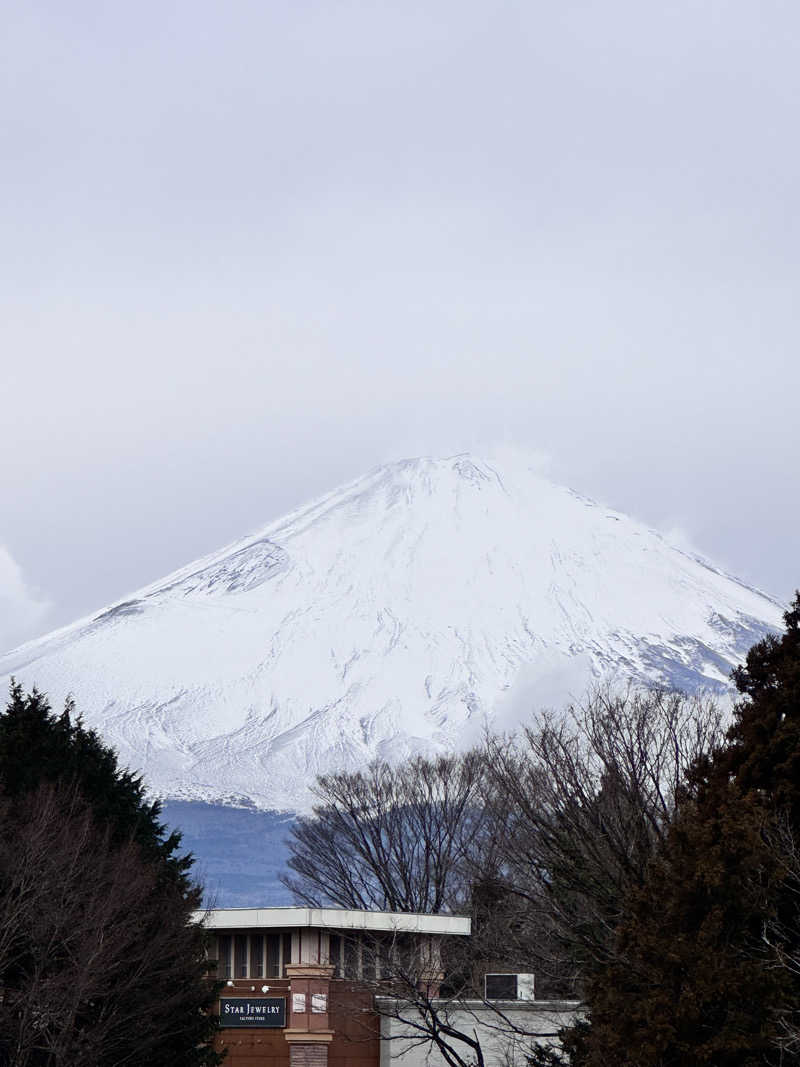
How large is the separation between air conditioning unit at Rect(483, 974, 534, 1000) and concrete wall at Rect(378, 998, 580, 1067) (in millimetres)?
617

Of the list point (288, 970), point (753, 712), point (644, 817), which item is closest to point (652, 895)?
point (753, 712)

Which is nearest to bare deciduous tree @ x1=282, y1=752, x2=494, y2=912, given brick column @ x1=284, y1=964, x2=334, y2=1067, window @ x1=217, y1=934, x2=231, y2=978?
window @ x1=217, y1=934, x2=231, y2=978

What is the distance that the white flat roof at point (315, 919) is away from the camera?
131 ft

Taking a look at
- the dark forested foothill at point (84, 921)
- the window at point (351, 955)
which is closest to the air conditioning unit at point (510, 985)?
the window at point (351, 955)

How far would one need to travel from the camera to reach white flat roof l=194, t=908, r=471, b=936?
39.9m

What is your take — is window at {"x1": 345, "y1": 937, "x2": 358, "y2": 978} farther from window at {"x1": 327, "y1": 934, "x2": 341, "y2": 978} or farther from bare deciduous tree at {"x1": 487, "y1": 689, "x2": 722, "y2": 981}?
bare deciduous tree at {"x1": 487, "y1": 689, "x2": 722, "y2": 981}

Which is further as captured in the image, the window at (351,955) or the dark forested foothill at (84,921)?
the window at (351,955)

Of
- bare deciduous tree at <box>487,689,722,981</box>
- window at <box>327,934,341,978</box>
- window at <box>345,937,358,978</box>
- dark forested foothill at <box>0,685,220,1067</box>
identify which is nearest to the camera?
dark forested foothill at <box>0,685,220,1067</box>

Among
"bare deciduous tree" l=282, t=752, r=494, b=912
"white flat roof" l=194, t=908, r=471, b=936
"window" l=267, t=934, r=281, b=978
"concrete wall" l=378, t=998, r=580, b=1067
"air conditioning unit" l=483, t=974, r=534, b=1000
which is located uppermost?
"bare deciduous tree" l=282, t=752, r=494, b=912

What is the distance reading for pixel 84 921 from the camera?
89.9 feet

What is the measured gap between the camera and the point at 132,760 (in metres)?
197

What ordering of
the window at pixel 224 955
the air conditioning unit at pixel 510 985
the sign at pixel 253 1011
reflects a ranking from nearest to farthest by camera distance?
the air conditioning unit at pixel 510 985, the sign at pixel 253 1011, the window at pixel 224 955

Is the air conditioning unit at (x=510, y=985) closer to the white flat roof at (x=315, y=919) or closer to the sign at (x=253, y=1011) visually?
the white flat roof at (x=315, y=919)

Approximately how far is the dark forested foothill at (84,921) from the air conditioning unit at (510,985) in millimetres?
7985
